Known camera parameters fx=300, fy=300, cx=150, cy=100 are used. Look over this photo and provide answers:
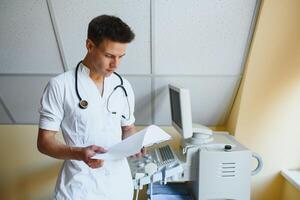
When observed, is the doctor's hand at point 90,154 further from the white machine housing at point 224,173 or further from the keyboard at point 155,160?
the white machine housing at point 224,173

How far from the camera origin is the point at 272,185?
2.33 metres

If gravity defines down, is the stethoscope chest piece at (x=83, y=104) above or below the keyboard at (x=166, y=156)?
above

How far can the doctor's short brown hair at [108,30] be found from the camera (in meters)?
1.21

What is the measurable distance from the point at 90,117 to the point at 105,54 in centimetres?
27

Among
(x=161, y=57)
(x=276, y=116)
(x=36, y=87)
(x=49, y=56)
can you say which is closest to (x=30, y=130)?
(x=36, y=87)

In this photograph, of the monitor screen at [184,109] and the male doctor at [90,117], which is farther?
the monitor screen at [184,109]

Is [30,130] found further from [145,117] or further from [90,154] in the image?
[90,154]

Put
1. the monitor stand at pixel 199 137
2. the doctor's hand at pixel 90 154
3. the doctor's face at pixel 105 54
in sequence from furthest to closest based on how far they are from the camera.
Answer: the monitor stand at pixel 199 137, the doctor's face at pixel 105 54, the doctor's hand at pixel 90 154

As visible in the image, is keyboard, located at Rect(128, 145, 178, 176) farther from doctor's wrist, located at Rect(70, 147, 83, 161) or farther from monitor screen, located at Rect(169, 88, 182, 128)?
doctor's wrist, located at Rect(70, 147, 83, 161)

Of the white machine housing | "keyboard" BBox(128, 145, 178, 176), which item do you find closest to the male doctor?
"keyboard" BBox(128, 145, 178, 176)

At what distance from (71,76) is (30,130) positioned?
147 cm

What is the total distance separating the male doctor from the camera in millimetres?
1216

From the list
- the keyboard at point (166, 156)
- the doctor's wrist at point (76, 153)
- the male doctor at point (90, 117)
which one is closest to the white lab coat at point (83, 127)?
the male doctor at point (90, 117)

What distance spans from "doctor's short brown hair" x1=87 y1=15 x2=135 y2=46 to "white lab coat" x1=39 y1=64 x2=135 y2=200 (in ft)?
0.59
